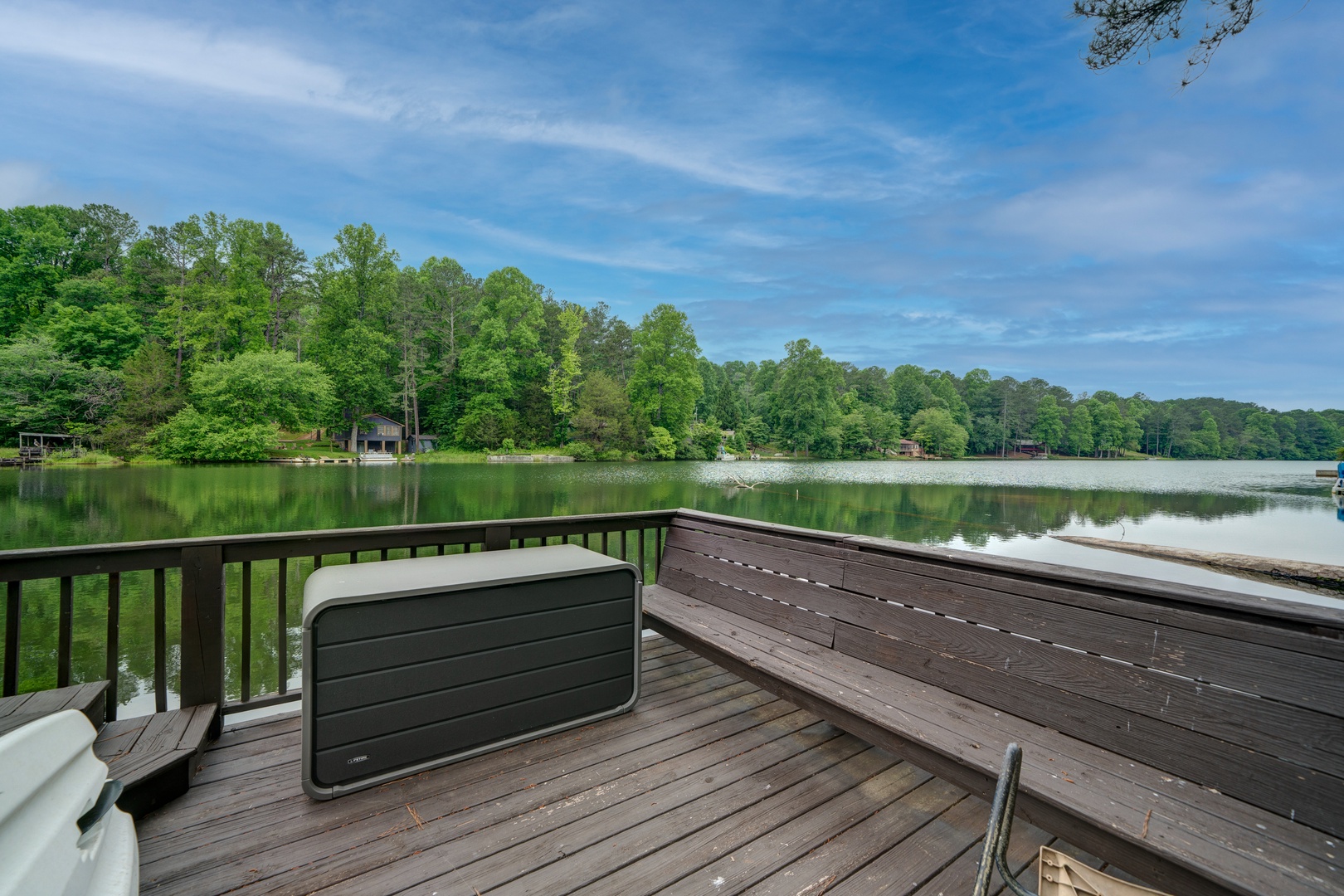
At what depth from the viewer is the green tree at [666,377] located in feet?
137

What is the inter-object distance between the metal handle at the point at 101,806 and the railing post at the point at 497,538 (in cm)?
207

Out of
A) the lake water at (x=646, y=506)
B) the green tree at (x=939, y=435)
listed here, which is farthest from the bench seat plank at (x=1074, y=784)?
the green tree at (x=939, y=435)

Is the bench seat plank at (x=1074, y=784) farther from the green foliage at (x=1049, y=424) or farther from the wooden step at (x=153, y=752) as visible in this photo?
the green foliage at (x=1049, y=424)

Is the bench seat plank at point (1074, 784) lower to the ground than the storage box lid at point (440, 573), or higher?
lower

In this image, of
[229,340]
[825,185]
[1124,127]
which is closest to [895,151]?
[825,185]

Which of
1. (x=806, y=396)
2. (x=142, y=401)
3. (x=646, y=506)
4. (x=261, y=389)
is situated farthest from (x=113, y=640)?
(x=806, y=396)

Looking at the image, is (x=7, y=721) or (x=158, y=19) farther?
(x=158, y=19)

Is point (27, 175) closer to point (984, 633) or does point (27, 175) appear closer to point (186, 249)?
point (186, 249)

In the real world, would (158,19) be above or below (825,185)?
below

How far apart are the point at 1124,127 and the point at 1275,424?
33555mm

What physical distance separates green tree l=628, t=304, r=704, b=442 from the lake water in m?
10.8

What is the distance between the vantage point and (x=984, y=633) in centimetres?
193

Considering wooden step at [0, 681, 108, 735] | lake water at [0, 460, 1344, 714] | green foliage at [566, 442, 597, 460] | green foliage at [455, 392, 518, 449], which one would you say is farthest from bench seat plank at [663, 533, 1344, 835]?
green foliage at [455, 392, 518, 449]

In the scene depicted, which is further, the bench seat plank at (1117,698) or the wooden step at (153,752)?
the wooden step at (153,752)
